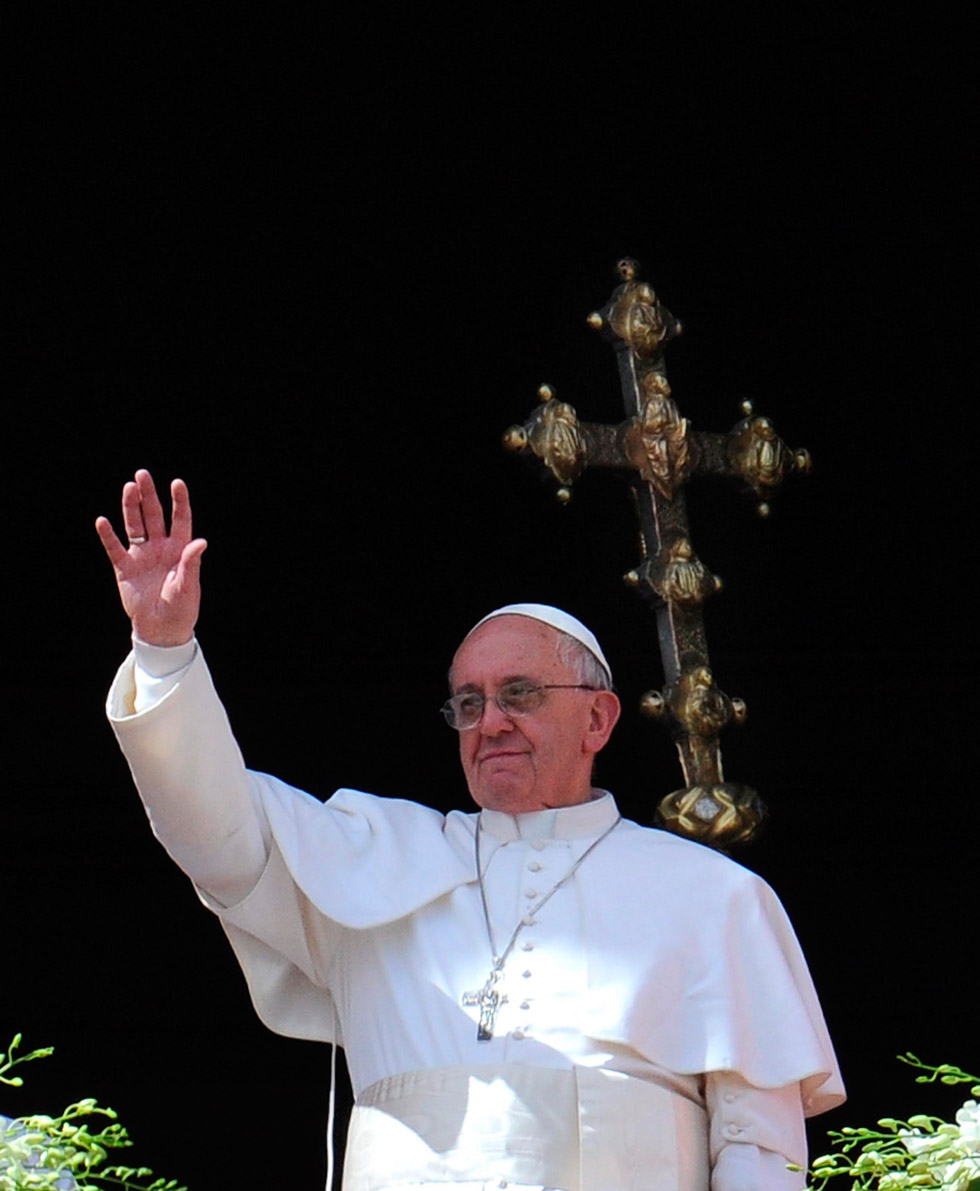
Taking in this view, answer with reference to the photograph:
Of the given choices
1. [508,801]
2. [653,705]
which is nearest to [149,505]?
[508,801]

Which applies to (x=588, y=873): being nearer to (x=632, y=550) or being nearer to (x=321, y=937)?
(x=321, y=937)

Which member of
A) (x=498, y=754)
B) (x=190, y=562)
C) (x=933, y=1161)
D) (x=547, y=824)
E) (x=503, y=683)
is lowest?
(x=933, y=1161)

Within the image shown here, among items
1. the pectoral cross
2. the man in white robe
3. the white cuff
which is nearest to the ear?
the man in white robe

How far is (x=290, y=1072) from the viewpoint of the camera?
5711 mm

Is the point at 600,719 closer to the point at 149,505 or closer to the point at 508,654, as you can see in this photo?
the point at 508,654

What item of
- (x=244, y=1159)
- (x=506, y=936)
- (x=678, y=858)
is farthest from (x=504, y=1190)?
(x=244, y=1159)

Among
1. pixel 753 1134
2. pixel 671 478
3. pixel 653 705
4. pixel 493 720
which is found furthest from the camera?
pixel 671 478

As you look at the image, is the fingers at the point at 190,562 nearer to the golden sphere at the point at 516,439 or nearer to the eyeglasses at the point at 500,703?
the eyeglasses at the point at 500,703

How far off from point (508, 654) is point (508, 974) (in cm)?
63

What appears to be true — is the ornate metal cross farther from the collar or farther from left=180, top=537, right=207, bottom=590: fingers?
left=180, top=537, right=207, bottom=590: fingers

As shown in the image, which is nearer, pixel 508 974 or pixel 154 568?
pixel 154 568

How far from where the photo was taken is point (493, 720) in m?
4.52

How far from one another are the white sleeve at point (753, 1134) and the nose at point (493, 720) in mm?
713

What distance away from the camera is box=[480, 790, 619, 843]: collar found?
Result: 4.56 metres
